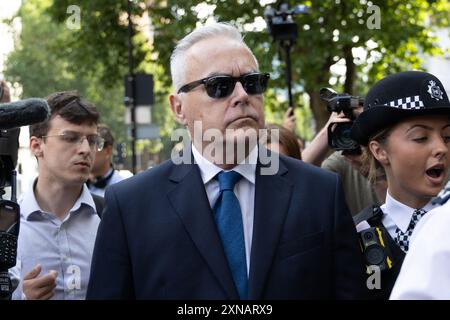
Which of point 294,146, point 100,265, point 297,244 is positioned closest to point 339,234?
point 297,244

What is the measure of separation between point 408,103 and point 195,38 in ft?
2.88

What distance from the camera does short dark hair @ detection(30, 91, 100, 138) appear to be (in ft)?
17.3

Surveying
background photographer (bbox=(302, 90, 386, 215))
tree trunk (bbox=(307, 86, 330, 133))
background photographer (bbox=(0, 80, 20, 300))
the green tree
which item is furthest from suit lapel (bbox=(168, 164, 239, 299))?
tree trunk (bbox=(307, 86, 330, 133))

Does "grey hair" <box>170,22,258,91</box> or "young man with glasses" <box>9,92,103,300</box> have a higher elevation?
"grey hair" <box>170,22,258,91</box>

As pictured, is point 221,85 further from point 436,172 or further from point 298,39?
point 298,39

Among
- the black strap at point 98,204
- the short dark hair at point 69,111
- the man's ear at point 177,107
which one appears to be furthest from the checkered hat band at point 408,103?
the short dark hair at point 69,111

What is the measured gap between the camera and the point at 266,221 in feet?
11.1

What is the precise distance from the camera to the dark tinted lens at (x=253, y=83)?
3.56 m

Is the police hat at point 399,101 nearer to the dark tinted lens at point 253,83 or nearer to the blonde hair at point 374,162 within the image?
the blonde hair at point 374,162

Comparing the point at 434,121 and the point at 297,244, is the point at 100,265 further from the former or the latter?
the point at 434,121

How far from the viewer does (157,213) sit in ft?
11.3

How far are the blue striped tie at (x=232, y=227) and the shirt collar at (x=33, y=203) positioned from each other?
5.65 feet

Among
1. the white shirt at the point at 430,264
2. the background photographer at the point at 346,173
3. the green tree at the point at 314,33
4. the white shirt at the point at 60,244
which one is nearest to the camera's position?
the white shirt at the point at 430,264

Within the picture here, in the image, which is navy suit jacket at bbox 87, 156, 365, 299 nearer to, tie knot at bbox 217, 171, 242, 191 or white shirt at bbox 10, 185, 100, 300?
tie knot at bbox 217, 171, 242, 191
